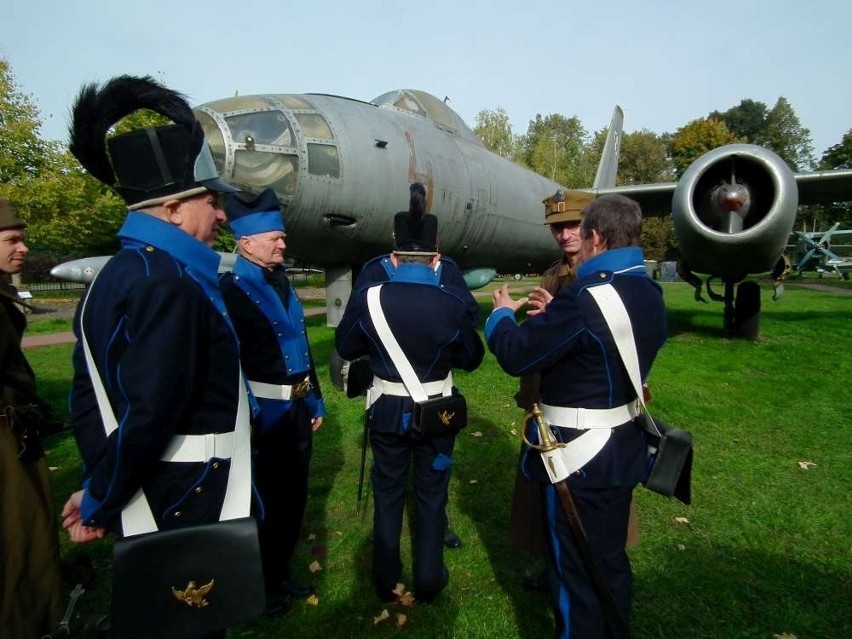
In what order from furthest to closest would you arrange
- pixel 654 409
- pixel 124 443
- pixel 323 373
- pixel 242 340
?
pixel 323 373
pixel 654 409
pixel 242 340
pixel 124 443

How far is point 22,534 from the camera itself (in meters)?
2.41

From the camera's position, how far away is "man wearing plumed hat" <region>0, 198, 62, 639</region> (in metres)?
2.35

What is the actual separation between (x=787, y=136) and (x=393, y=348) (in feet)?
204

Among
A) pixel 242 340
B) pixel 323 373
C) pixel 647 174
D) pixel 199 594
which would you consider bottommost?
pixel 323 373

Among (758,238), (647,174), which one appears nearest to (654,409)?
(758,238)

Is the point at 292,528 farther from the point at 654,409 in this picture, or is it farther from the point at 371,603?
the point at 654,409

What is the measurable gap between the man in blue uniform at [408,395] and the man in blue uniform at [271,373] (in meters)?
0.36

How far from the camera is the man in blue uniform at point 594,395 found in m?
2.05

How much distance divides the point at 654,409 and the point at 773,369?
2.94 meters

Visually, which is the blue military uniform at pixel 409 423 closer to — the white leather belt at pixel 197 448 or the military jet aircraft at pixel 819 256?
the white leather belt at pixel 197 448

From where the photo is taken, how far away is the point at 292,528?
9.87ft

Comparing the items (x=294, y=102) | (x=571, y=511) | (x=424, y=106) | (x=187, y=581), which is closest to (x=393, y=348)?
(x=571, y=511)

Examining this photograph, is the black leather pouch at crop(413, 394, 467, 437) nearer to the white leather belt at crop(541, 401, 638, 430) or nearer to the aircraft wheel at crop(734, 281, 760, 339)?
A: the white leather belt at crop(541, 401, 638, 430)

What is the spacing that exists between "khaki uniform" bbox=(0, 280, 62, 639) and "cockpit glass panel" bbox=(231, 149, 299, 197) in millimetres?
2486
